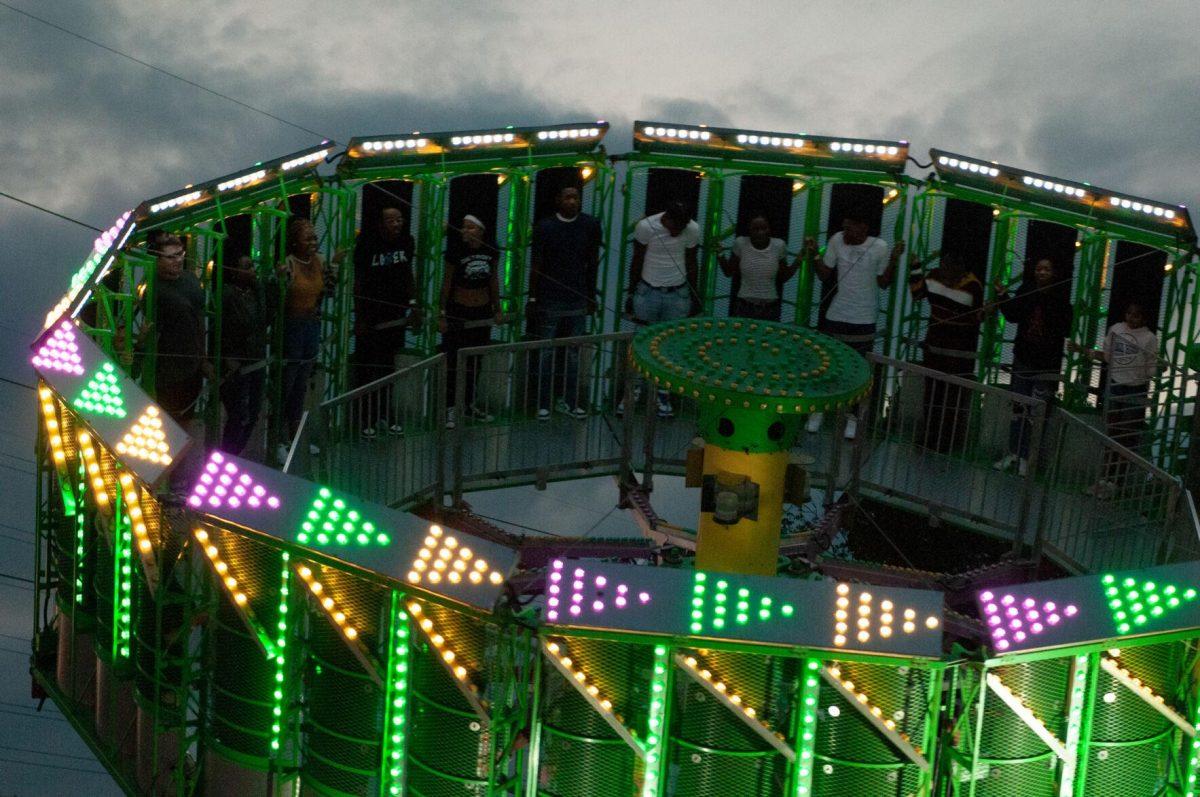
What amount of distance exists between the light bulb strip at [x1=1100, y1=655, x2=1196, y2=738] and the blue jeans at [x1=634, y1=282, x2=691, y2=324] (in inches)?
358

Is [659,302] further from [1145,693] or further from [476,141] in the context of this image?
[1145,693]

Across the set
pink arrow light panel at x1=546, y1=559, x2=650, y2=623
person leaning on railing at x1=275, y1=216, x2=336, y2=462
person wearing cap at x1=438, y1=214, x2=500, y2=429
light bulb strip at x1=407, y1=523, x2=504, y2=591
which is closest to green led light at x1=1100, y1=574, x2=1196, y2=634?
pink arrow light panel at x1=546, y1=559, x2=650, y2=623

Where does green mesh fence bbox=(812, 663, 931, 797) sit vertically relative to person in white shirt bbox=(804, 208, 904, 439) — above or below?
below

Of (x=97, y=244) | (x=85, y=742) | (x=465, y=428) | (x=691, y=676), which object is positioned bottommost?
(x=85, y=742)

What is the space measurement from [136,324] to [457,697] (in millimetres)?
7520

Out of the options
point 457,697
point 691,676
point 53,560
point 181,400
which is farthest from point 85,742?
point 691,676

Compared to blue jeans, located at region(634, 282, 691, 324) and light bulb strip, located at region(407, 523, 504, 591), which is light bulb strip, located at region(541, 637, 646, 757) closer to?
light bulb strip, located at region(407, 523, 504, 591)

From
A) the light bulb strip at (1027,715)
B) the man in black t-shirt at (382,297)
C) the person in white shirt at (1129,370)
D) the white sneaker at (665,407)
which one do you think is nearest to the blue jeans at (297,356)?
the man in black t-shirt at (382,297)

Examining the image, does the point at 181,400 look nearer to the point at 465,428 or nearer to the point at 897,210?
the point at 465,428

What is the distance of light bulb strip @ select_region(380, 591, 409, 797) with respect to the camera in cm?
1627

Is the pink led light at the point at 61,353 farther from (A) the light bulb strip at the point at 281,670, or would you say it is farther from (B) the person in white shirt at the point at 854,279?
(B) the person in white shirt at the point at 854,279

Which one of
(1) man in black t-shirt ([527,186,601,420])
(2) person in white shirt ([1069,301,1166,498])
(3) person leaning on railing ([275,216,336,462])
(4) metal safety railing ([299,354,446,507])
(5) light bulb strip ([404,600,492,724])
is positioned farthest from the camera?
(1) man in black t-shirt ([527,186,601,420])

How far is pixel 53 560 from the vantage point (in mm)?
20344

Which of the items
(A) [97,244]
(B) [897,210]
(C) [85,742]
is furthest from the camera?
(B) [897,210]
